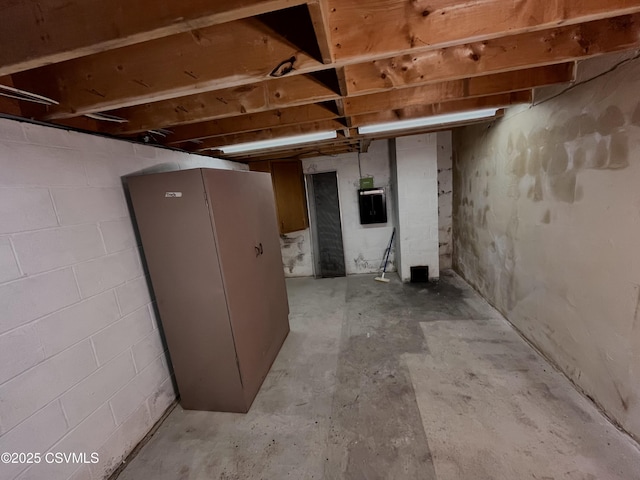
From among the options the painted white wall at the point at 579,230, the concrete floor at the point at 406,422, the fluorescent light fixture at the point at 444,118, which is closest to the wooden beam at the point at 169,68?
the fluorescent light fixture at the point at 444,118

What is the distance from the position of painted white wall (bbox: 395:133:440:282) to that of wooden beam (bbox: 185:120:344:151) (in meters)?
1.74

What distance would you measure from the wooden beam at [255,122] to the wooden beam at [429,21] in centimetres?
91

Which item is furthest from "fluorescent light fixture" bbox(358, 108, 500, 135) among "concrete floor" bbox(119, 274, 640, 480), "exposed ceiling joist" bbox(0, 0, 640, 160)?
"concrete floor" bbox(119, 274, 640, 480)

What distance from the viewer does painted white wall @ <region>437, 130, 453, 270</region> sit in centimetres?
409

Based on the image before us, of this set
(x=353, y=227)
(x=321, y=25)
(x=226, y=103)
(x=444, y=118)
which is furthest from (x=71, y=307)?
(x=353, y=227)

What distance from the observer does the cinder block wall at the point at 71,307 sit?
117 cm

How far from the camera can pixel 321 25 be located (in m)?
0.82

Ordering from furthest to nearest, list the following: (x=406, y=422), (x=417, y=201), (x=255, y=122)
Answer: (x=417, y=201) → (x=255, y=122) → (x=406, y=422)

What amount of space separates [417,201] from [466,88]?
2143 millimetres

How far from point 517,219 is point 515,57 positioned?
1.58m

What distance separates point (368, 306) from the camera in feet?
11.1

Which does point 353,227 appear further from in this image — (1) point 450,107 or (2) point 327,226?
(1) point 450,107

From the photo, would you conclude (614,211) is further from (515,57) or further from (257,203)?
(257,203)

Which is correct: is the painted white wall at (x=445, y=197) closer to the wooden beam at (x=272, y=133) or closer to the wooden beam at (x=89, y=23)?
the wooden beam at (x=272, y=133)
